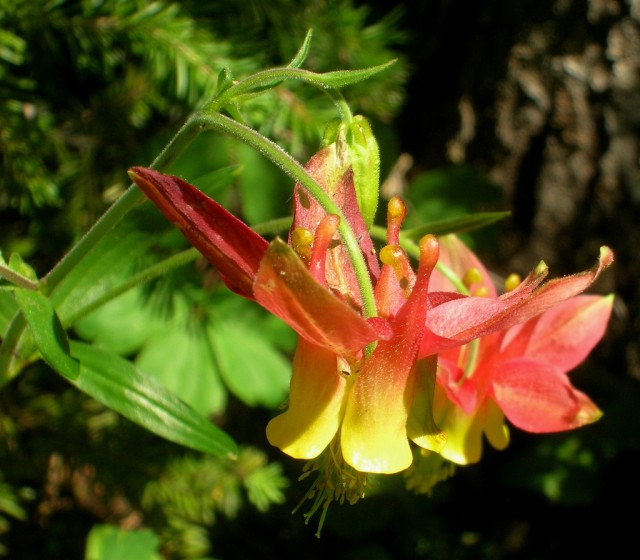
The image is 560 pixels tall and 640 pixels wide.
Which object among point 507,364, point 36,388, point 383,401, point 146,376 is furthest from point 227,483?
point 383,401

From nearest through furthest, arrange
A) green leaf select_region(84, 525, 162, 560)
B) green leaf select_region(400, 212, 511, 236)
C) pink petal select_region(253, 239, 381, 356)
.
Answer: pink petal select_region(253, 239, 381, 356) < green leaf select_region(400, 212, 511, 236) < green leaf select_region(84, 525, 162, 560)

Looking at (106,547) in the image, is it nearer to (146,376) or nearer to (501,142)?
(146,376)

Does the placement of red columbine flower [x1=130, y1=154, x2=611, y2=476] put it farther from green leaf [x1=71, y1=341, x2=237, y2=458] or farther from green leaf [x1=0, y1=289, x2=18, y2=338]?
green leaf [x1=0, y1=289, x2=18, y2=338]

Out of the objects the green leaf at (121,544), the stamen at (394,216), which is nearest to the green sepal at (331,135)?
the stamen at (394,216)

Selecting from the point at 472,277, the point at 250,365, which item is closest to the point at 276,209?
the point at 250,365

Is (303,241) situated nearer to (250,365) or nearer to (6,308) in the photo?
(6,308)

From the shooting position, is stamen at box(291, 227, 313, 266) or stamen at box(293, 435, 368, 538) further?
stamen at box(293, 435, 368, 538)

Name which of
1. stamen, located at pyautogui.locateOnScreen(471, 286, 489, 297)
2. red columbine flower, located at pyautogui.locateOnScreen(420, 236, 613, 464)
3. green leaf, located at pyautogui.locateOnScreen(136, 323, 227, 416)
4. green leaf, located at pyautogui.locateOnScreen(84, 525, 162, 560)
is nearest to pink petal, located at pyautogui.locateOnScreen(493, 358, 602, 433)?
red columbine flower, located at pyautogui.locateOnScreen(420, 236, 613, 464)

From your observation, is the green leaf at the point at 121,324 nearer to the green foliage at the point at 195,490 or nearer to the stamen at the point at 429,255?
the green foliage at the point at 195,490
